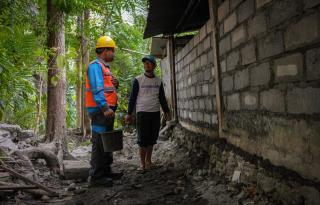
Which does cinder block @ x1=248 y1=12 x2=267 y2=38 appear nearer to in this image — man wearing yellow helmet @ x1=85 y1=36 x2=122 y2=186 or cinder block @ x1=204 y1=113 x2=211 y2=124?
cinder block @ x1=204 y1=113 x2=211 y2=124

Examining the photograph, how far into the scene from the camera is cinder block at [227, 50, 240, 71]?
3447mm

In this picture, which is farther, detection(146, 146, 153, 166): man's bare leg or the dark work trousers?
detection(146, 146, 153, 166): man's bare leg

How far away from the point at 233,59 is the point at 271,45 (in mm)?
965

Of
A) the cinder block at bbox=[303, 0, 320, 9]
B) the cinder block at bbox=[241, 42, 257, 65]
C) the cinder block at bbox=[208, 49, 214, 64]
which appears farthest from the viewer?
the cinder block at bbox=[208, 49, 214, 64]

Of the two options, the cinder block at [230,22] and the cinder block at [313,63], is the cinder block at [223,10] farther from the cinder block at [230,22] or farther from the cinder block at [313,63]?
the cinder block at [313,63]

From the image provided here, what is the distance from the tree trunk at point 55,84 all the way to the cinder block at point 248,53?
13.5 ft

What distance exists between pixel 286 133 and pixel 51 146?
185 inches

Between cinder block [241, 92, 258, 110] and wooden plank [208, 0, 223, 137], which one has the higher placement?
wooden plank [208, 0, 223, 137]

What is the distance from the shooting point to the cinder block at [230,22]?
11.5 feet

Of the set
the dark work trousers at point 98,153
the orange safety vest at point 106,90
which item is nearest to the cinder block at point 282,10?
the orange safety vest at point 106,90

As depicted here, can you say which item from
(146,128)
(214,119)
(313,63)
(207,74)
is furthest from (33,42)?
(313,63)

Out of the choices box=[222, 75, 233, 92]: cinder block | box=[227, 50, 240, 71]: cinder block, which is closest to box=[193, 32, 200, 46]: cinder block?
box=[222, 75, 233, 92]: cinder block

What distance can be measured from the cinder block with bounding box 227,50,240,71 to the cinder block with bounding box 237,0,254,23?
342mm

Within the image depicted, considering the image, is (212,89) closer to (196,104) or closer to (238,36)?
(196,104)
